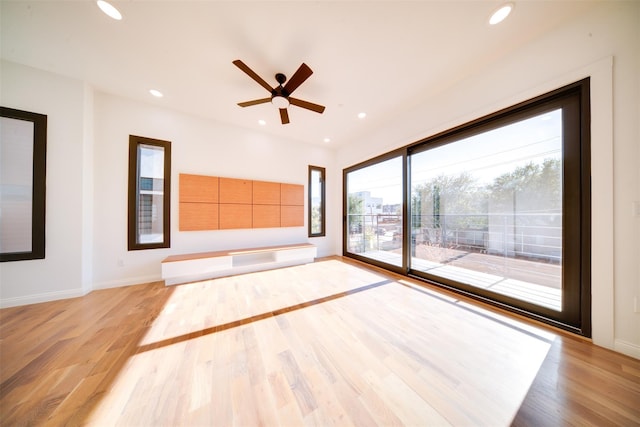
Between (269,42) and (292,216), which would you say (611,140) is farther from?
(292,216)

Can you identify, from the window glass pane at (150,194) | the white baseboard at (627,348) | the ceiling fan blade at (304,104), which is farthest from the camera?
the window glass pane at (150,194)

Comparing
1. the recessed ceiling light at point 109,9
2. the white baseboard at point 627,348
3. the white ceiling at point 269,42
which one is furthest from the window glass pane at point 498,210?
the recessed ceiling light at point 109,9

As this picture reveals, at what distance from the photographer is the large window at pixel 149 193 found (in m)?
3.17

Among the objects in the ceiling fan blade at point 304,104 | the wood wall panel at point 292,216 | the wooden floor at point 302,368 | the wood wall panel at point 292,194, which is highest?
the ceiling fan blade at point 304,104

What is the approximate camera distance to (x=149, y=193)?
3.35 meters

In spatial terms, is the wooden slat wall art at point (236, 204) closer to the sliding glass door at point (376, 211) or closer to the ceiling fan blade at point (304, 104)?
the sliding glass door at point (376, 211)

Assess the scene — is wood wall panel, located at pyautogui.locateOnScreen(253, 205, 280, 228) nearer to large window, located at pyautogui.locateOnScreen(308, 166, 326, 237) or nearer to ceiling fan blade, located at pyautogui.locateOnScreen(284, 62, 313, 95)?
large window, located at pyautogui.locateOnScreen(308, 166, 326, 237)

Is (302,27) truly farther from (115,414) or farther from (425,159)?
(115,414)

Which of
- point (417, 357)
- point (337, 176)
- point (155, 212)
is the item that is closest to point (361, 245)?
point (337, 176)

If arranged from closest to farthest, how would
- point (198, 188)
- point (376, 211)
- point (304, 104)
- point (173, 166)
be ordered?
point (304, 104), point (173, 166), point (198, 188), point (376, 211)

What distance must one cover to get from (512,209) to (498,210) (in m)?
0.13

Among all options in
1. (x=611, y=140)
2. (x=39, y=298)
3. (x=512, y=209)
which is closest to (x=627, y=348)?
(x=512, y=209)

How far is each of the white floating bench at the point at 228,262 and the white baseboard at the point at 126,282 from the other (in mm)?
375

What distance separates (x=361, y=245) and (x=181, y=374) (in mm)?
4057
